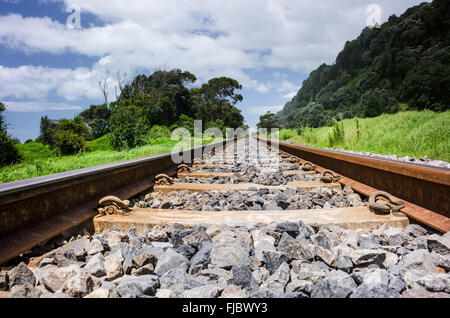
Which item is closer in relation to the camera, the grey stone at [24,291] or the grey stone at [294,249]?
the grey stone at [24,291]

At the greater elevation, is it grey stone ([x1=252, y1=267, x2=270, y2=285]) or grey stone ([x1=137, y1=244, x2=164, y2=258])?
grey stone ([x1=137, y1=244, x2=164, y2=258])

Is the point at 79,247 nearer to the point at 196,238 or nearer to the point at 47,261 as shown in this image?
the point at 47,261

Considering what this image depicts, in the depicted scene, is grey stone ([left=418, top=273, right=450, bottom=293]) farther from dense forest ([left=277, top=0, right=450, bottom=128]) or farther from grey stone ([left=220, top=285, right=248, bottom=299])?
dense forest ([left=277, top=0, right=450, bottom=128])

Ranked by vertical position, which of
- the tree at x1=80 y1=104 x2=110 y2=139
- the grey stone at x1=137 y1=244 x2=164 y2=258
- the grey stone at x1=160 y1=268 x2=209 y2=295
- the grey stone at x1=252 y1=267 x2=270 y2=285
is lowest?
the grey stone at x1=252 y1=267 x2=270 y2=285

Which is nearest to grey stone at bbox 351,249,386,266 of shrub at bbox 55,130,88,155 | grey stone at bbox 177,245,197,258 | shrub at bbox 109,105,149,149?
grey stone at bbox 177,245,197,258

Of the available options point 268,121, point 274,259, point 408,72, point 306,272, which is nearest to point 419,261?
point 306,272

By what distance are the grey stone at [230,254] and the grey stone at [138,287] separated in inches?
10.6

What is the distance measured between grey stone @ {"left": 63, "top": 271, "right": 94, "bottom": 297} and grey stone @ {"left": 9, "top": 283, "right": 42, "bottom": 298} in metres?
0.09

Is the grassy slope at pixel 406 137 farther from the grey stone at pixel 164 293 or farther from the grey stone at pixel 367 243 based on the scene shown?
the grey stone at pixel 164 293

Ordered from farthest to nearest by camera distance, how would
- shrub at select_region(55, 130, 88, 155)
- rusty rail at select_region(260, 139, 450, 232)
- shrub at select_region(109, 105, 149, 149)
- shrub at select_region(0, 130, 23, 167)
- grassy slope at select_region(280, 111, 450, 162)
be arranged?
shrub at select_region(55, 130, 88, 155) → shrub at select_region(109, 105, 149, 149) → shrub at select_region(0, 130, 23, 167) → grassy slope at select_region(280, 111, 450, 162) → rusty rail at select_region(260, 139, 450, 232)

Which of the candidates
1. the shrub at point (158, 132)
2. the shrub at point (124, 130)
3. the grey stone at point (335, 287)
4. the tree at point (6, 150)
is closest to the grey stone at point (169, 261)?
the grey stone at point (335, 287)

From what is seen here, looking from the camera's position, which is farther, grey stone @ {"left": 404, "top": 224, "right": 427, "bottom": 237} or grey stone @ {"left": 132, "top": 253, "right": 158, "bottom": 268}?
grey stone @ {"left": 404, "top": 224, "right": 427, "bottom": 237}

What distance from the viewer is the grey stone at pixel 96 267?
1.09 metres

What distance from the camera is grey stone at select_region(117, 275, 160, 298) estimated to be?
0.92m
